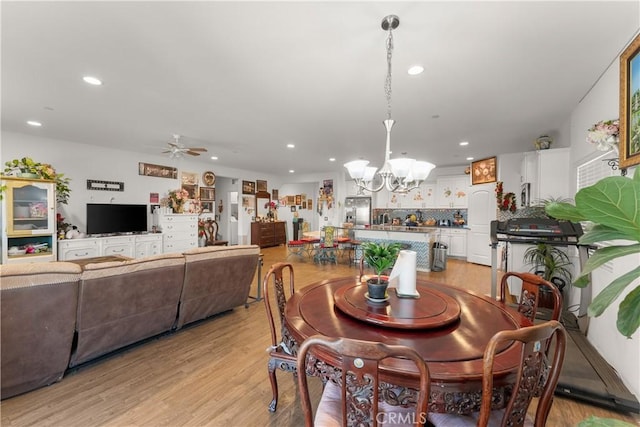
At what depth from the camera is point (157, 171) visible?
6023 mm

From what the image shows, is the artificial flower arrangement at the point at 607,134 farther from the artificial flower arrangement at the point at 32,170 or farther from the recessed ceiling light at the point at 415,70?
the artificial flower arrangement at the point at 32,170

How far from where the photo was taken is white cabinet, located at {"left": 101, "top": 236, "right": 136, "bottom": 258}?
486 cm

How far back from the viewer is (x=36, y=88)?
2662 mm

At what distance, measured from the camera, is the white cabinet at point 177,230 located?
5744mm

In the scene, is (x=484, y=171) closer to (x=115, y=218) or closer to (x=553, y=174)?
(x=553, y=174)

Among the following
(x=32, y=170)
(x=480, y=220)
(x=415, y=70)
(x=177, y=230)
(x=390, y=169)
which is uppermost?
(x=415, y=70)

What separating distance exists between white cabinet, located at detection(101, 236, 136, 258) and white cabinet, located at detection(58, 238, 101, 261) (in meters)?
0.11

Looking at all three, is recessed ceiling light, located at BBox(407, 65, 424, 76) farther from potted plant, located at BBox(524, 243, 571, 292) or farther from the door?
the door

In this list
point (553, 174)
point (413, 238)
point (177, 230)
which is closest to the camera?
point (553, 174)

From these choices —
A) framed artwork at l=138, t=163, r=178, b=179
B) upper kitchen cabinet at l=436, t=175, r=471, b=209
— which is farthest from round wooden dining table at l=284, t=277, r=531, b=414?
upper kitchen cabinet at l=436, t=175, r=471, b=209

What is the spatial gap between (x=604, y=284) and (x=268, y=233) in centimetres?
788

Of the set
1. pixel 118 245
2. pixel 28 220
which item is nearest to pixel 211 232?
pixel 118 245

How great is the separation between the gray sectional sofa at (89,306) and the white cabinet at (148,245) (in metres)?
3.49

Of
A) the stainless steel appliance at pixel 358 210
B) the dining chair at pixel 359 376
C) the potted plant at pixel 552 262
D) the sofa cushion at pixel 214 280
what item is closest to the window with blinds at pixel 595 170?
the potted plant at pixel 552 262
